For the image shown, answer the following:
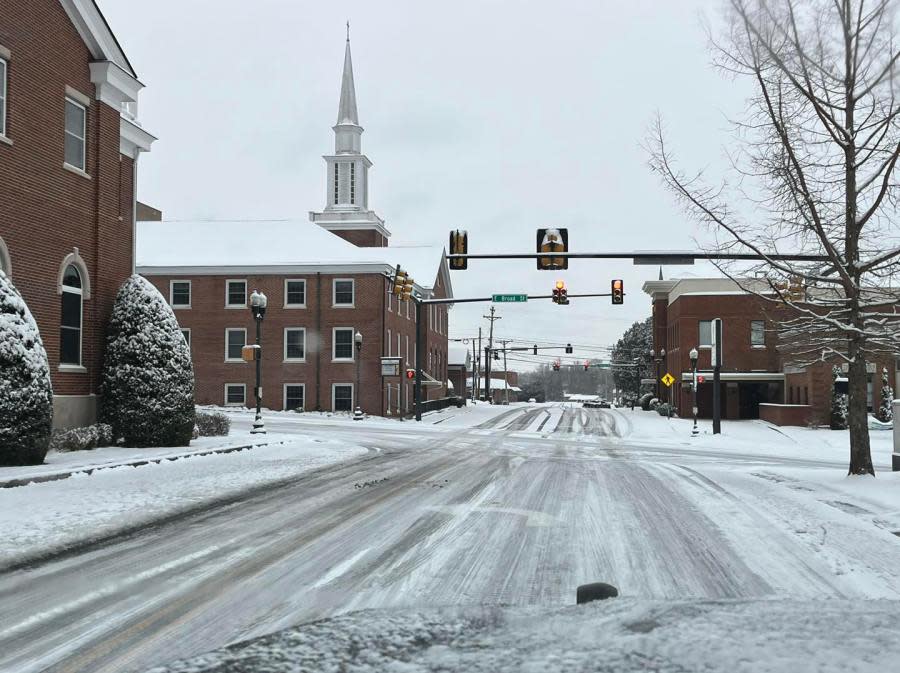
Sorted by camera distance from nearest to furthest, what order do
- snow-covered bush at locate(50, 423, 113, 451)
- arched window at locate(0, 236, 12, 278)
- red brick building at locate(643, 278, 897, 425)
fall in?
arched window at locate(0, 236, 12, 278)
snow-covered bush at locate(50, 423, 113, 451)
red brick building at locate(643, 278, 897, 425)

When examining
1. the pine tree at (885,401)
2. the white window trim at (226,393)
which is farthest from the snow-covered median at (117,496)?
the pine tree at (885,401)

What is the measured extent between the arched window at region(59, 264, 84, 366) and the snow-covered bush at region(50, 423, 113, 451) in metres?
1.81

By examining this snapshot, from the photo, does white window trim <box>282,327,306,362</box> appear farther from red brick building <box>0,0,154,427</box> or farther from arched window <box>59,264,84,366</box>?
arched window <box>59,264,84,366</box>

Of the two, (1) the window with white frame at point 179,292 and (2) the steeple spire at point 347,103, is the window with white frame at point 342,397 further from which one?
(2) the steeple spire at point 347,103

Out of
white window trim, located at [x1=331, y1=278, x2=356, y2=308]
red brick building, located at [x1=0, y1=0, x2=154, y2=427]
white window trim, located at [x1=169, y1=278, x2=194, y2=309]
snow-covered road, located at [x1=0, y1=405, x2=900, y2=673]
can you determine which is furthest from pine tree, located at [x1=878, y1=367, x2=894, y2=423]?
white window trim, located at [x1=169, y1=278, x2=194, y2=309]

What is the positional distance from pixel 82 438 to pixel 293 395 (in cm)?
2879

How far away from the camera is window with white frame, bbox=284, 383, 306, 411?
149ft

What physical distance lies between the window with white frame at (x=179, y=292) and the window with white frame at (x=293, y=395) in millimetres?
8058

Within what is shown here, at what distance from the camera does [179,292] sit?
46.5 meters

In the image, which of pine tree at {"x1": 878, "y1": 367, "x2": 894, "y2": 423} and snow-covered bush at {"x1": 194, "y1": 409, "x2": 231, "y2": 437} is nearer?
snow-covered bush at {"x1": 194, "y1": 409, "x2": 231, "y2": 437}

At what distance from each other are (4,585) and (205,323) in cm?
4135

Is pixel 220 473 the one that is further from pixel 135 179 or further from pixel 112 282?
pixel 135 179

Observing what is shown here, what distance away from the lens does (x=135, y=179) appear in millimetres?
22141

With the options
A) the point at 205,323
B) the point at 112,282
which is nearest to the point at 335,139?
the point at 205,323
